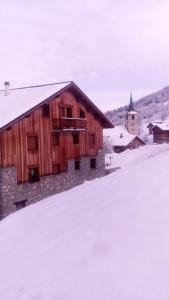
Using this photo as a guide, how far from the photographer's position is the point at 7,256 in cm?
936

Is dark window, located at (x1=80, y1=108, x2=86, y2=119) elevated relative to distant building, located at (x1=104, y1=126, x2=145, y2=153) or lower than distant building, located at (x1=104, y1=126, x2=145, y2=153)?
elevated

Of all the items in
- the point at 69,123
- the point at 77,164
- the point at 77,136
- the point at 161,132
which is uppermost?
the point at 69,123

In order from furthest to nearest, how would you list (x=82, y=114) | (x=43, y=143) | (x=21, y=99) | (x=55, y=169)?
(x=82, y=114)
(x=55, y=169)
(x=43, y=143)
(x=21, y=99)

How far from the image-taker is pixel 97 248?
7.95m

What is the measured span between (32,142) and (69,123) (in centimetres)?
402

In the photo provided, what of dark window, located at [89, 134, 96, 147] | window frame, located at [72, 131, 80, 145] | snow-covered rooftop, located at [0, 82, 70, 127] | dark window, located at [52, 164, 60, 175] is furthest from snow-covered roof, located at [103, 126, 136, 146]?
dark window, located at [52, 164, 60, 175]

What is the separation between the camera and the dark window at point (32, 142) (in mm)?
26266

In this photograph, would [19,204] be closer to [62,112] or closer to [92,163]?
[62,112]

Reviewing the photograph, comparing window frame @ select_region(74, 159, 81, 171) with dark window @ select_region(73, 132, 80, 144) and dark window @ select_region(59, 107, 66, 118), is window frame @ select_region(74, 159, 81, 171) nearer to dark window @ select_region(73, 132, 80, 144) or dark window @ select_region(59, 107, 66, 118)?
dark window @ select_region(73, 132, 80, 144)

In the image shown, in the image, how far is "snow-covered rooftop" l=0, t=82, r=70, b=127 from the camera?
24609 mm

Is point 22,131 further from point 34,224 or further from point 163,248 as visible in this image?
point 163,248

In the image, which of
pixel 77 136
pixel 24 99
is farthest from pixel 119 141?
pixel 24 99

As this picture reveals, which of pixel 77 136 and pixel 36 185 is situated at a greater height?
pixel 77 136

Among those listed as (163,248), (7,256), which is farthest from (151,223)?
(7,256)
